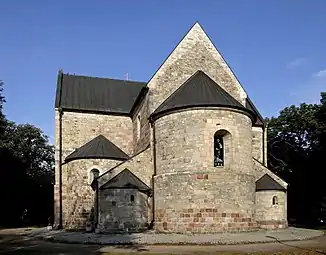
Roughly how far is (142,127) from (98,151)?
3919 millimetres

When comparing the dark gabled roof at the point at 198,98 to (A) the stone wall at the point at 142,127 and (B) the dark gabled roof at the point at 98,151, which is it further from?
(B) the dark gabled roof at the point at 98,151

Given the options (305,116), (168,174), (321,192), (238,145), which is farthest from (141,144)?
(305,116)

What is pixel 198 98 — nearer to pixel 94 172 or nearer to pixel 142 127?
pixel 142 127

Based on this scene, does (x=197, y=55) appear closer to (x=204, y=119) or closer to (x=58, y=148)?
(x=204, y=119)

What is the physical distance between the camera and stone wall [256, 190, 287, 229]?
29094 mm

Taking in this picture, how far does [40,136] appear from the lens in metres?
76.1

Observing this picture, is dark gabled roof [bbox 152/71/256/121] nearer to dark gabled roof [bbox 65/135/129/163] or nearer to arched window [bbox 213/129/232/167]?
arched window [bbox 213/129/232/167]

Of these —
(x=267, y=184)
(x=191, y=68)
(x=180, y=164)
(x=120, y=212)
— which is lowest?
(x=120, y=212)

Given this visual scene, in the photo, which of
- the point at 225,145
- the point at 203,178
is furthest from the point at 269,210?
the point at 203,178

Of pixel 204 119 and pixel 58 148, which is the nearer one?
pixel 204 119

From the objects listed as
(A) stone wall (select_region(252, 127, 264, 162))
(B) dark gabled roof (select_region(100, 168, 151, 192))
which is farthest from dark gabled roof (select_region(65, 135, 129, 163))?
(A) stone wall (select_region(252, 127, 264, 162))

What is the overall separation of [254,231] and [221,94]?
29.2 feet

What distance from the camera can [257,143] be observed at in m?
36.0

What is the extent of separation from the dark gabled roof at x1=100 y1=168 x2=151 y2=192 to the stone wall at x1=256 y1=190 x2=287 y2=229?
8.18m
